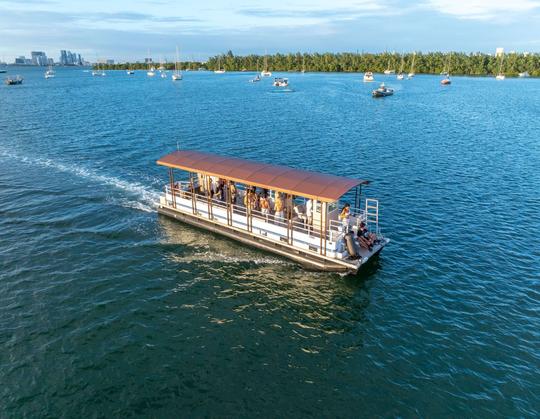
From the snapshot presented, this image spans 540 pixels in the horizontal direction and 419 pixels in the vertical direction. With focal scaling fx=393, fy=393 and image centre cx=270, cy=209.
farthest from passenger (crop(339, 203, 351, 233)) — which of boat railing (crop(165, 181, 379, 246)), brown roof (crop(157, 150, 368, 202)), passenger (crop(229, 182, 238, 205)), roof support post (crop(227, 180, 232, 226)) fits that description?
passenger (crop(229, 182, 238, 205))

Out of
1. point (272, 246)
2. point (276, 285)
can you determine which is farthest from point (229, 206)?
point (276, 285)

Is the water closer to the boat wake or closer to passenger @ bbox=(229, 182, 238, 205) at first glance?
the boat wake

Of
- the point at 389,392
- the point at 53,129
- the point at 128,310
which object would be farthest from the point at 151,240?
the point at 53,129

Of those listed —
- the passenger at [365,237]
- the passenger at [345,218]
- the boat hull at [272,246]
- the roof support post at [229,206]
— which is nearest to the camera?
the boat hull at [272,246]

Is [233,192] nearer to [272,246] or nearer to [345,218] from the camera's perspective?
[272,246]

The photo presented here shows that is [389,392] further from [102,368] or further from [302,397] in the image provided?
[102,368]

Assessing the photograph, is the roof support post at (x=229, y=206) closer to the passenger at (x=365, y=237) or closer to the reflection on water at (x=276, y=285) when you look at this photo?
the reflection on water at (x=276, y=285)

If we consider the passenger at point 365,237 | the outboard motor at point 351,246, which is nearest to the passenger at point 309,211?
the outboard motor at point 351,246
